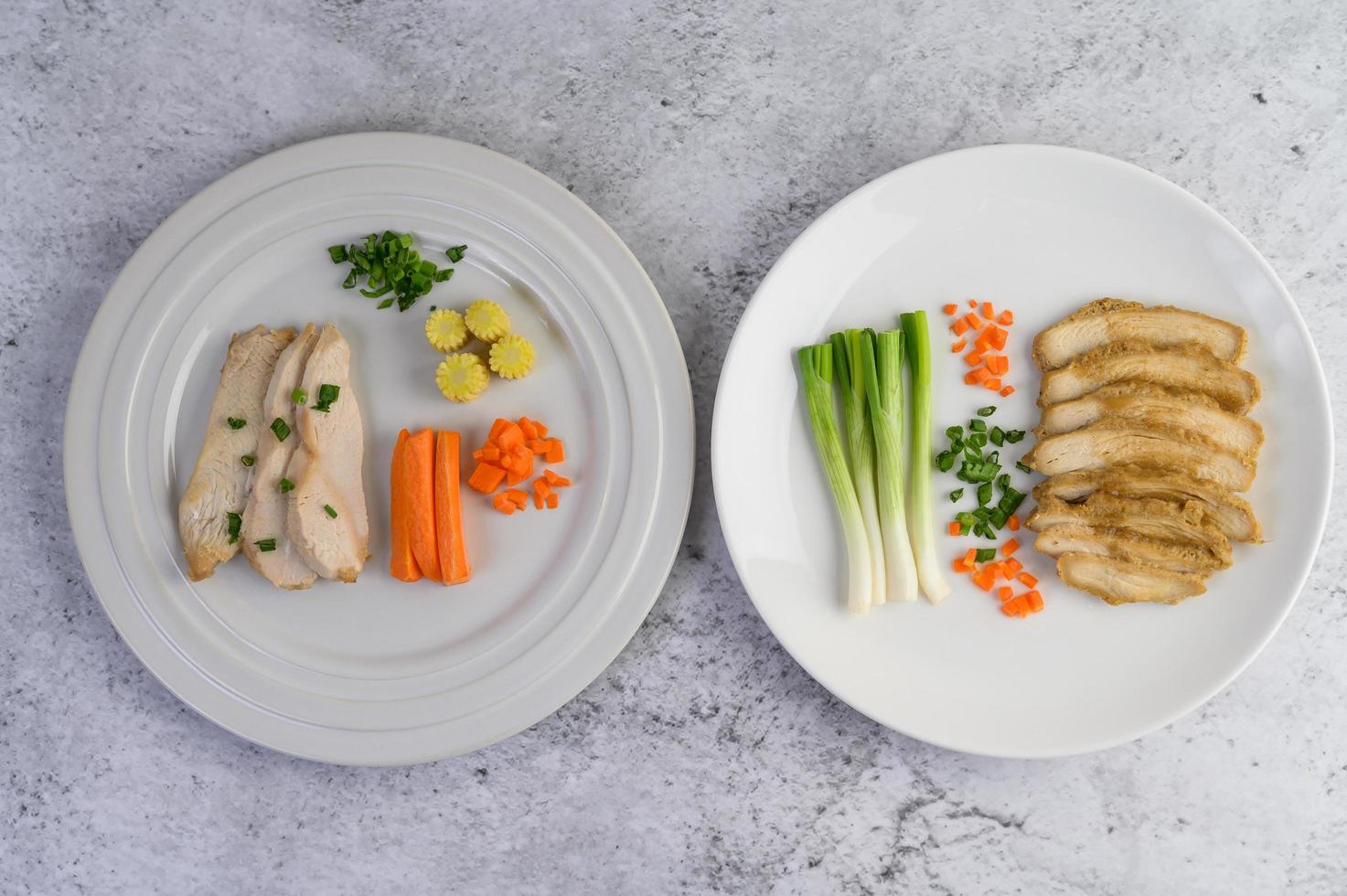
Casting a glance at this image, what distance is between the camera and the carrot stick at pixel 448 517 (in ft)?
6.92

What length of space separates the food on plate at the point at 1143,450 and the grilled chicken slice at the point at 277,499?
1.93 m

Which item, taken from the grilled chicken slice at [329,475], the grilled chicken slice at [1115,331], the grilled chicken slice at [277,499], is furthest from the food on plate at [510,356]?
the grilled chicken slice at [1115,331]

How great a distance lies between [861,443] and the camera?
2.15m

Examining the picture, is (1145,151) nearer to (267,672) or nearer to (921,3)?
(921,3)

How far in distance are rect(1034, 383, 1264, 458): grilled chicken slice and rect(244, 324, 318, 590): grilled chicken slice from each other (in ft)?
6.46

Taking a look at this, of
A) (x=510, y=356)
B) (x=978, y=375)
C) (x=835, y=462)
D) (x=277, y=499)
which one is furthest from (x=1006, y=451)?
(x=277, y=499)

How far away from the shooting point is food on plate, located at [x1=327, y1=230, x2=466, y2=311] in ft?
7.05

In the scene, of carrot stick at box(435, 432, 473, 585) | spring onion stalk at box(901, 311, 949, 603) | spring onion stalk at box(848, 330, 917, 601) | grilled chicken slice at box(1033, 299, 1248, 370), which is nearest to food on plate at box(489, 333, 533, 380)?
carrot stick at box(435, 432, 473, 585)

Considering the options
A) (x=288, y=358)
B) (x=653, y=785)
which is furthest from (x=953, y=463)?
(x=288, y=358)

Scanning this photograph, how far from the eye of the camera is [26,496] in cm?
232

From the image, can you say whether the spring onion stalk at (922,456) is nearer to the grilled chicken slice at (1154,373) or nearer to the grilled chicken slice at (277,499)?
the grilled chicken slice at (1154,373)

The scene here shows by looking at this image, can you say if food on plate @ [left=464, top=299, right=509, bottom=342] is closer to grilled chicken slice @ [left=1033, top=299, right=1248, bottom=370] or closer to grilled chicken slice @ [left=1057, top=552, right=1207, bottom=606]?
grilled chicken slice @ [left=1033, top=299, right=1248, bottom=370]

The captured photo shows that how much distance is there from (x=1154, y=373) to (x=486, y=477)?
1.75 metres

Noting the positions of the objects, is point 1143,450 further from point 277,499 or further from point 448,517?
point 277,499
